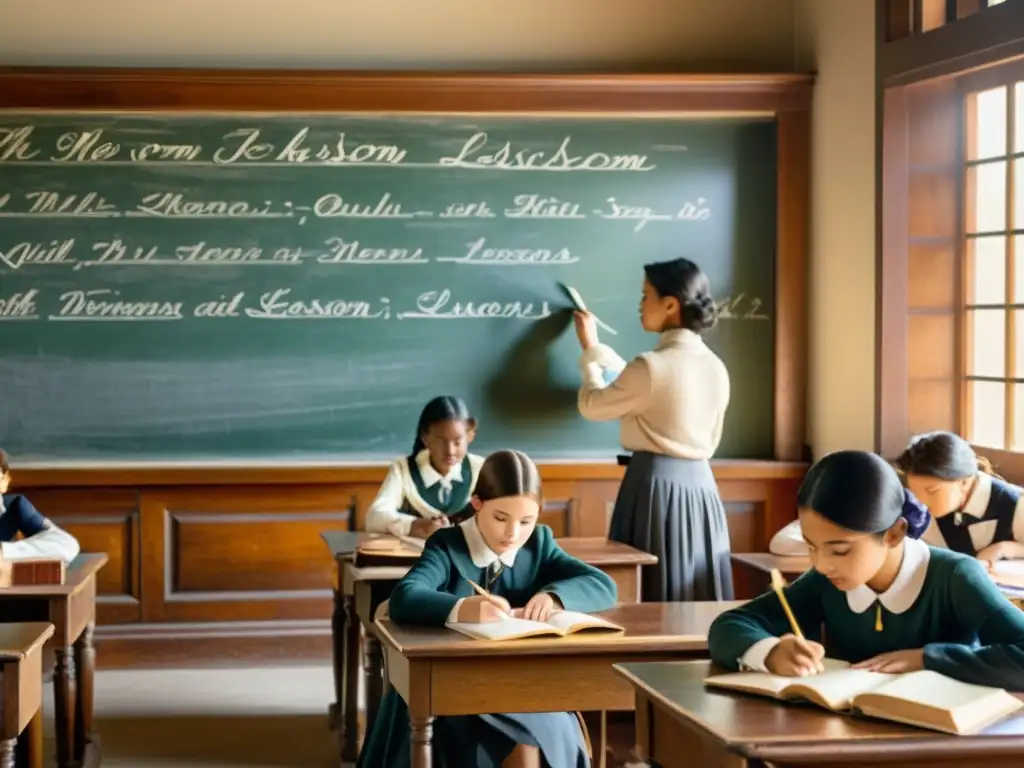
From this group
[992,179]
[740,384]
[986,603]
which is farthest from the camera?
[740,384]

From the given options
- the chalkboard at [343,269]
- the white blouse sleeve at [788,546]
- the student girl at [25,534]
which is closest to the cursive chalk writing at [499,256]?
the chalkboard at [343,269]

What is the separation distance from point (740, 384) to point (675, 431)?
1.80 m

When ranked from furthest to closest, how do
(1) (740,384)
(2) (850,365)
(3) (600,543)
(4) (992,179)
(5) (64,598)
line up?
1. (1) (740,384)
2. (2) (850,365)
3. (4) (992,179)
4. (3) (600,543)
5. (5) (64,598)

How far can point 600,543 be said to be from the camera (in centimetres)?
486

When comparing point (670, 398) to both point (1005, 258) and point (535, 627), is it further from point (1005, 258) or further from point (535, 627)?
point (535, 627)

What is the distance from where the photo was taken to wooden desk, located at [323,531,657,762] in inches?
172

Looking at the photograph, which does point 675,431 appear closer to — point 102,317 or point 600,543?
point 600,543

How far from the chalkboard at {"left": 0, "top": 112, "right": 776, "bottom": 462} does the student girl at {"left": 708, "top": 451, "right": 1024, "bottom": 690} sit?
3733mm

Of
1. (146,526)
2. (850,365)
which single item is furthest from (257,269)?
(850,365)

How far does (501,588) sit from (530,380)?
292 cm

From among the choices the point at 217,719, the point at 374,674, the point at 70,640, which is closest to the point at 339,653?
the point at 217,719

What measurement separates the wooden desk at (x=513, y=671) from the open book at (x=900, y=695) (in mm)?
583

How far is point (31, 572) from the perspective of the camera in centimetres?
425

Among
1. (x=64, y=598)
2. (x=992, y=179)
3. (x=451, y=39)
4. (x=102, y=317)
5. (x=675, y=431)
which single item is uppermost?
(x=451, y=39)
